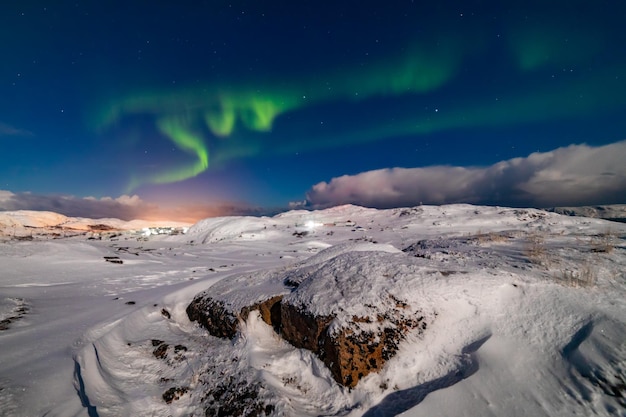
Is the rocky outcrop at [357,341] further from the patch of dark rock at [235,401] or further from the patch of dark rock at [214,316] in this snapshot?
the patch of dark rock at [214,316]

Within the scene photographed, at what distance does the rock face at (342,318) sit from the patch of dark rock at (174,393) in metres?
1.46

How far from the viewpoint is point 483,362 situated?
322cm

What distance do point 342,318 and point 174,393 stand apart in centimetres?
261

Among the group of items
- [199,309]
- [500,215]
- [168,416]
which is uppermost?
[500,215]

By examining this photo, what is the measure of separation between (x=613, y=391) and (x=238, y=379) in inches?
165

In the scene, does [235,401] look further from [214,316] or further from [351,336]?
[214,316]

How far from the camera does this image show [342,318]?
402 cm

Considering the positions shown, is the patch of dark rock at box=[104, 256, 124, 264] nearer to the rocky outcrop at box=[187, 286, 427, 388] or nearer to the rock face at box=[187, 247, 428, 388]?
the rock face at box=[187, 247, 428, 388]

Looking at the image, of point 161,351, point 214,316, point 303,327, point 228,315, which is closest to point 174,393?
point 161,351

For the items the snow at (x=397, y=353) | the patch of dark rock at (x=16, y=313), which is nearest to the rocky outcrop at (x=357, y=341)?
the snow at (x=397, y=353)

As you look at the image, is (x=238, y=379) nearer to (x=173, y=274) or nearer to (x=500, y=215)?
(x=173, y=274)

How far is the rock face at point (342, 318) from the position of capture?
145 inches

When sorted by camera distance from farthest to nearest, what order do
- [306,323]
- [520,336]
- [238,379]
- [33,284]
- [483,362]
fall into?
[33,284] → [306,323] → [238,379] → [520,336] → [483,362]

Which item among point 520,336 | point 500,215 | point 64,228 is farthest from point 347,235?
point 64,228
